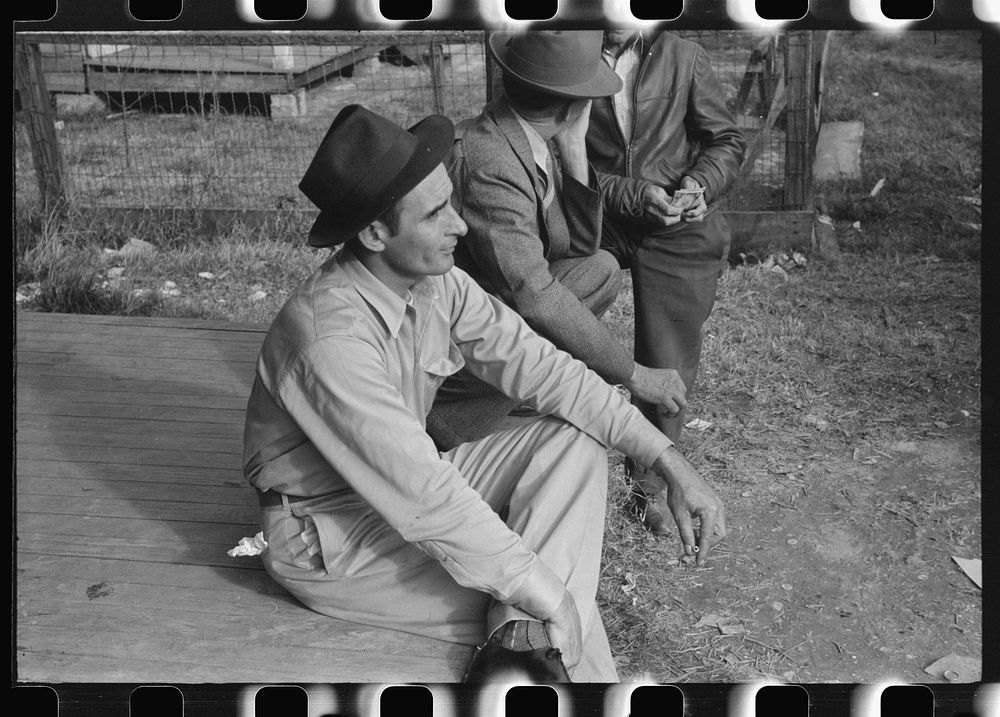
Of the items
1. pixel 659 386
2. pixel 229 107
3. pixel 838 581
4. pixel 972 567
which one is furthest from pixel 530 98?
pixel 229 107

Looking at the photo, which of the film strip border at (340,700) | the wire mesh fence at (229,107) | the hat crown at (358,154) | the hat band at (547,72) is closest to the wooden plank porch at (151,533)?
the film strip border at (340,700)

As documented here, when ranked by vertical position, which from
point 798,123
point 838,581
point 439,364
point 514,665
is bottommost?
point 838,581

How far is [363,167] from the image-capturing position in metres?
2.56

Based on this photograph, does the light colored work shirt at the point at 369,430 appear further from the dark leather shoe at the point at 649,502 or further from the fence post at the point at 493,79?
the fence post at the point at 493,79

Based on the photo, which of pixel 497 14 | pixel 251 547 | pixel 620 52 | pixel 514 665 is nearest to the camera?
pixel 514 665

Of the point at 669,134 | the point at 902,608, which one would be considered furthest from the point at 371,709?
the point at 669,134

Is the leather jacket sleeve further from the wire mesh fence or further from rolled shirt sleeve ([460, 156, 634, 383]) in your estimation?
the wire mesh fence

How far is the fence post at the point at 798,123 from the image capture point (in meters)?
5.88

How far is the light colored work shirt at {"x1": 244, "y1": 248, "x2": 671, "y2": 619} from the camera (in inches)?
99.3

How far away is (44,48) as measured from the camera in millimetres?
7758

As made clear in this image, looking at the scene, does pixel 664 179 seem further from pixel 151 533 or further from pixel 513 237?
pixel 151 533

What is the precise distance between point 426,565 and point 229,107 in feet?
17.3

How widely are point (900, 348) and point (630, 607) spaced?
232cm

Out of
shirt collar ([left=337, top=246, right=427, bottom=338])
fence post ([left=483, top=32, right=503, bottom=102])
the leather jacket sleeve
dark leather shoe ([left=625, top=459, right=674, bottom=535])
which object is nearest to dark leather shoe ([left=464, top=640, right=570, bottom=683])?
shirt collar ([left=337, top=246, right=427, bottom=338])
